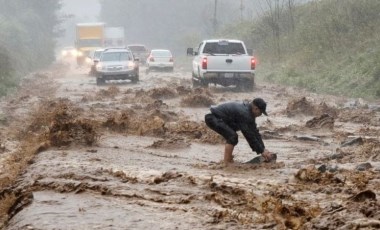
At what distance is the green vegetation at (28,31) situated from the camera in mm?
45375

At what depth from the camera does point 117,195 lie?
755cm

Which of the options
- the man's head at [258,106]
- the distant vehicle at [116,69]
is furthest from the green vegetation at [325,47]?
the man's head at [258,106]

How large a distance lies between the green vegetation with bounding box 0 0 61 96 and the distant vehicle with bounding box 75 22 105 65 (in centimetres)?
333

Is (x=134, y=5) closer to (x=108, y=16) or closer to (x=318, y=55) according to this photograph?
(x=108, y=16)

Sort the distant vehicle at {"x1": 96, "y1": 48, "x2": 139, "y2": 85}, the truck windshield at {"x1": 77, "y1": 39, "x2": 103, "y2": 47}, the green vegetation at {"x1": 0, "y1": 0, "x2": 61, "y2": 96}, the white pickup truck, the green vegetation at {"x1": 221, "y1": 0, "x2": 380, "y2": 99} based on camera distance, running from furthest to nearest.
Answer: the truck windshield at {"x1": 77, "y1": 39, "x2": 103, "y2": 47}, the green vegetation at {"x1": 0, "y1": 0, "x2": 61, "y2": 96}, the distant vehicle at {"x1": 96, "y1": 48, "x2": 139, "y2": 85}, the white pickup truck, the green vegetation at {"x1": 221, "y1": 0, "x2": 380, "y2": 99}

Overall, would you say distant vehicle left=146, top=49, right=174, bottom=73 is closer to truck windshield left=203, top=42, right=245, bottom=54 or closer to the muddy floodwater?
truck windshield left=203, top=42, right=245, bottom=54

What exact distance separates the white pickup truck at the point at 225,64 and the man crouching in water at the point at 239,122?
45.5 feet

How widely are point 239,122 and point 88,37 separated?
48.9m

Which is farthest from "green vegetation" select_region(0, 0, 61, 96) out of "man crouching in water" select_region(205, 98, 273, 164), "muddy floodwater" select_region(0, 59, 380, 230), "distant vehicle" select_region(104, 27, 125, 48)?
"man crouching in water" select_region(205, 98, 273, 164)

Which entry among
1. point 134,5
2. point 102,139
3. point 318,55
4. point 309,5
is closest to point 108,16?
point 134,5

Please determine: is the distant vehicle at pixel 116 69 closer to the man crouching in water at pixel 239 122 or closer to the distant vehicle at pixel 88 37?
the man crouching in water at pixel 239 122

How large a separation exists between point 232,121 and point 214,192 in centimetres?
215

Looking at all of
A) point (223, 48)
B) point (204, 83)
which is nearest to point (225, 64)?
point (223, 48)

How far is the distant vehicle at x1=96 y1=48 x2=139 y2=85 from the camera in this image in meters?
29.1
